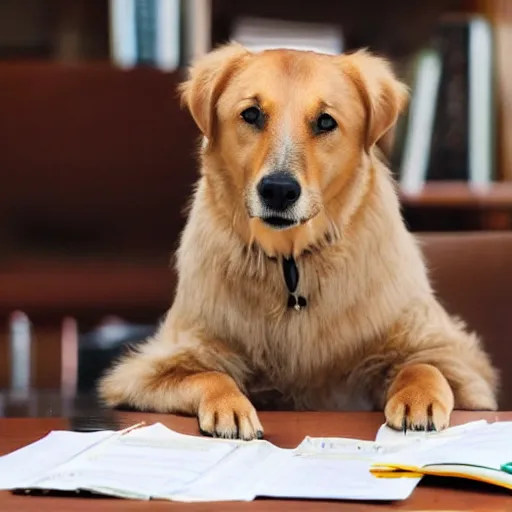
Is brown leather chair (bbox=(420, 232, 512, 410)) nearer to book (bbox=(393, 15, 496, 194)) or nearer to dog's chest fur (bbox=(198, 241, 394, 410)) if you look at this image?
dog's chest fur (bbox=(198, 241, 394, 410))

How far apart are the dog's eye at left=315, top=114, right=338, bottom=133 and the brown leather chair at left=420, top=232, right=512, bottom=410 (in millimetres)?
452

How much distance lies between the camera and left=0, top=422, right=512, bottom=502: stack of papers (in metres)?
0.92

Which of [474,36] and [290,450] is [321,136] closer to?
[290,450]

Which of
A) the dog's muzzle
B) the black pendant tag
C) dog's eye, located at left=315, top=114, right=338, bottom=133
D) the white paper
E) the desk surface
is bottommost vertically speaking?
the white paper

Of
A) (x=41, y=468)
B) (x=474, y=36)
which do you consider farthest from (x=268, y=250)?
(x=474, y=36)

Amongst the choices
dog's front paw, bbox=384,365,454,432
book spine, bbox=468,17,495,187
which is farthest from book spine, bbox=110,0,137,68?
dog's front paw, bbox=384,365,454,432

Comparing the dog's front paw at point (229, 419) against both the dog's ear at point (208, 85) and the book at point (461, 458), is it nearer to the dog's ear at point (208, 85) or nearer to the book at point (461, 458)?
the book at point (461, 458)

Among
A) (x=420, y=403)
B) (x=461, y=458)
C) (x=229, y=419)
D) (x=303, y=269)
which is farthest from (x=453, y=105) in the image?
(x=461, y=458)

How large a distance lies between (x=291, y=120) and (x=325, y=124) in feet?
0.21

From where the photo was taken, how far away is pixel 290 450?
109 centimetres

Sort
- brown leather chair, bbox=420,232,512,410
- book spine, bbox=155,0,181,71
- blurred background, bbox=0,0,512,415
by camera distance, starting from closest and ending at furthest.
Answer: brown leather chair, bbox=420,232,512,410
blurred background, bbox=0,0,512,415
book spine, bbox=155,0,181,71

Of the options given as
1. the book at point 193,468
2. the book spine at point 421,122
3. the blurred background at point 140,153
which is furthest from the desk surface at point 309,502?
the book spine at point 421,122

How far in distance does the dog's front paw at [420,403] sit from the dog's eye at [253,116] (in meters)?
0.45

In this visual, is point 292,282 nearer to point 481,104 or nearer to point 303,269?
point 303,269
